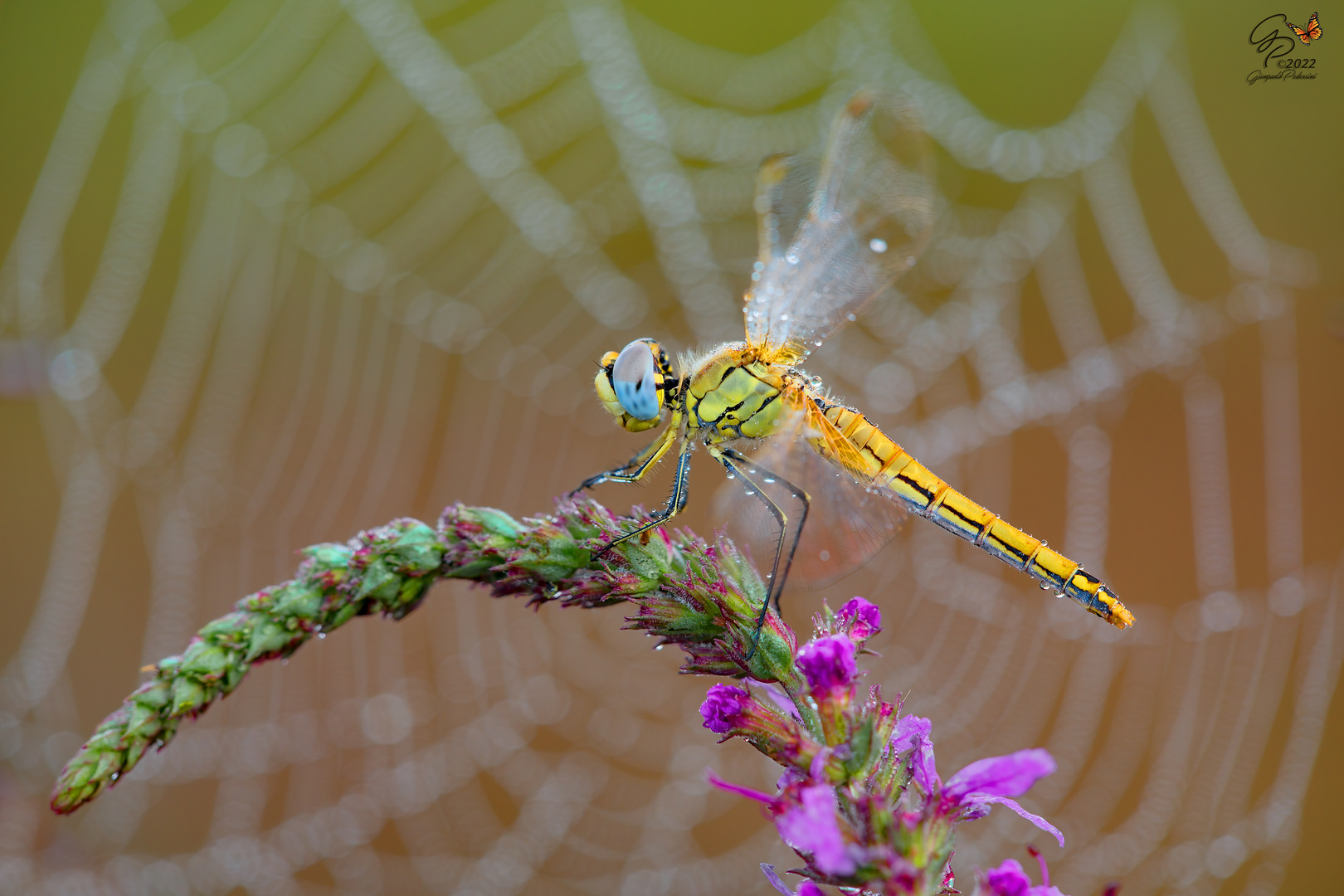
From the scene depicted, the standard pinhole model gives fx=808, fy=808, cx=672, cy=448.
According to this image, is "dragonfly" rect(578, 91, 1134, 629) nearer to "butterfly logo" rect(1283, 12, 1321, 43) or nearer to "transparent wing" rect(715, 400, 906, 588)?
"transparent wing" rect(715, 400, 906, 588)

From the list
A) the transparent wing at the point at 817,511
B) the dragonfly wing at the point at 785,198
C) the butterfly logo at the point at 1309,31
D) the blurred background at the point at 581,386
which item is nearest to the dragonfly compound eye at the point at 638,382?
the transparent wing at the point at 817,511

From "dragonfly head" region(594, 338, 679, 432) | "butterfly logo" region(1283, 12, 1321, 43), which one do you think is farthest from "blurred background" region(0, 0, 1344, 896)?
"dragonfly head" region(594, 338, 679, 432)

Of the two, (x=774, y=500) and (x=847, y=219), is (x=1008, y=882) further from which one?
(x=847, y=219)

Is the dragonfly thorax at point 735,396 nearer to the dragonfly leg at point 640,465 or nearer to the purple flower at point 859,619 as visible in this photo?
the dragonfly leg at point 640,465

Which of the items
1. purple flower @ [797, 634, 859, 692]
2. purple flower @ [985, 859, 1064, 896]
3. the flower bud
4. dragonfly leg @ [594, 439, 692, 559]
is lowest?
purple flower @ [985, 859, 1064, 896]

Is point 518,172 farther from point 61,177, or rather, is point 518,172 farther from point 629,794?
point 629,794

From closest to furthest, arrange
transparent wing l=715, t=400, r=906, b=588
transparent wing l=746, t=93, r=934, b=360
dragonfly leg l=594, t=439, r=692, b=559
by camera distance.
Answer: dragonfly leg l=594, t=439, r=692, b=559 < transparent wing l=715, t=400, r=906, b=588 < transparent wing l=746, t=93, r=934, b=360
